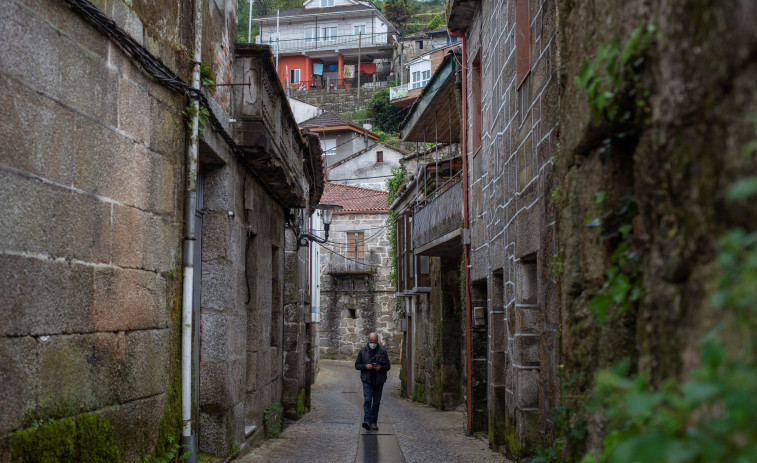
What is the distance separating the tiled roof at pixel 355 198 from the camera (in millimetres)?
31344

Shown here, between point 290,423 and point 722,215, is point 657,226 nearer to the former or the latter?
point 722,215

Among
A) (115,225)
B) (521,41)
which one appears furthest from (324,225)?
(115,225)

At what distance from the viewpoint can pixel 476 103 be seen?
10406 mm

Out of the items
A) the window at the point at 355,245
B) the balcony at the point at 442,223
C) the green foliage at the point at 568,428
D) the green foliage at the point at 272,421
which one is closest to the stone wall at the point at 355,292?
the window at the point at 355,245

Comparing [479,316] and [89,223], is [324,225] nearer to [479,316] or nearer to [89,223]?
[479,316]

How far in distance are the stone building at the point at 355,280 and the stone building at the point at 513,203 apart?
2066cm

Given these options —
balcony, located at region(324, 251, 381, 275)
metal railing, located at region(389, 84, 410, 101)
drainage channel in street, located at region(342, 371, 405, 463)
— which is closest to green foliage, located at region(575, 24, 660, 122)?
drainage channel in street, located at region(342, 371, 405, 463)

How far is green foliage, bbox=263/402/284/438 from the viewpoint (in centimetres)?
970

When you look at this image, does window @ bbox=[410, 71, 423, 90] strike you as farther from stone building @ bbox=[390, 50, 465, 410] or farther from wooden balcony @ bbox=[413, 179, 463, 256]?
wooden balcony @ bbox=[413, 179, 463, 256]

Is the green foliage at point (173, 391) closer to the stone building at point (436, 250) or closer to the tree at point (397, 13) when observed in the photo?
the stone building at point (436, 250)

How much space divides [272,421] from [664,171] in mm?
8572

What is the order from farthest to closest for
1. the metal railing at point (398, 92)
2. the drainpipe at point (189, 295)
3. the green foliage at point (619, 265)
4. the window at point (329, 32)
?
the window at point (329, 32) < the metal railing at point (398, 92) < the drainpipe at point (189, 295) < the green foliage at point (619, 265)

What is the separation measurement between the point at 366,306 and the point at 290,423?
19.7 meters

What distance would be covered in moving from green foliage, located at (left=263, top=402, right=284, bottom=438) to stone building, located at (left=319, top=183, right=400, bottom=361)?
68.5ft
